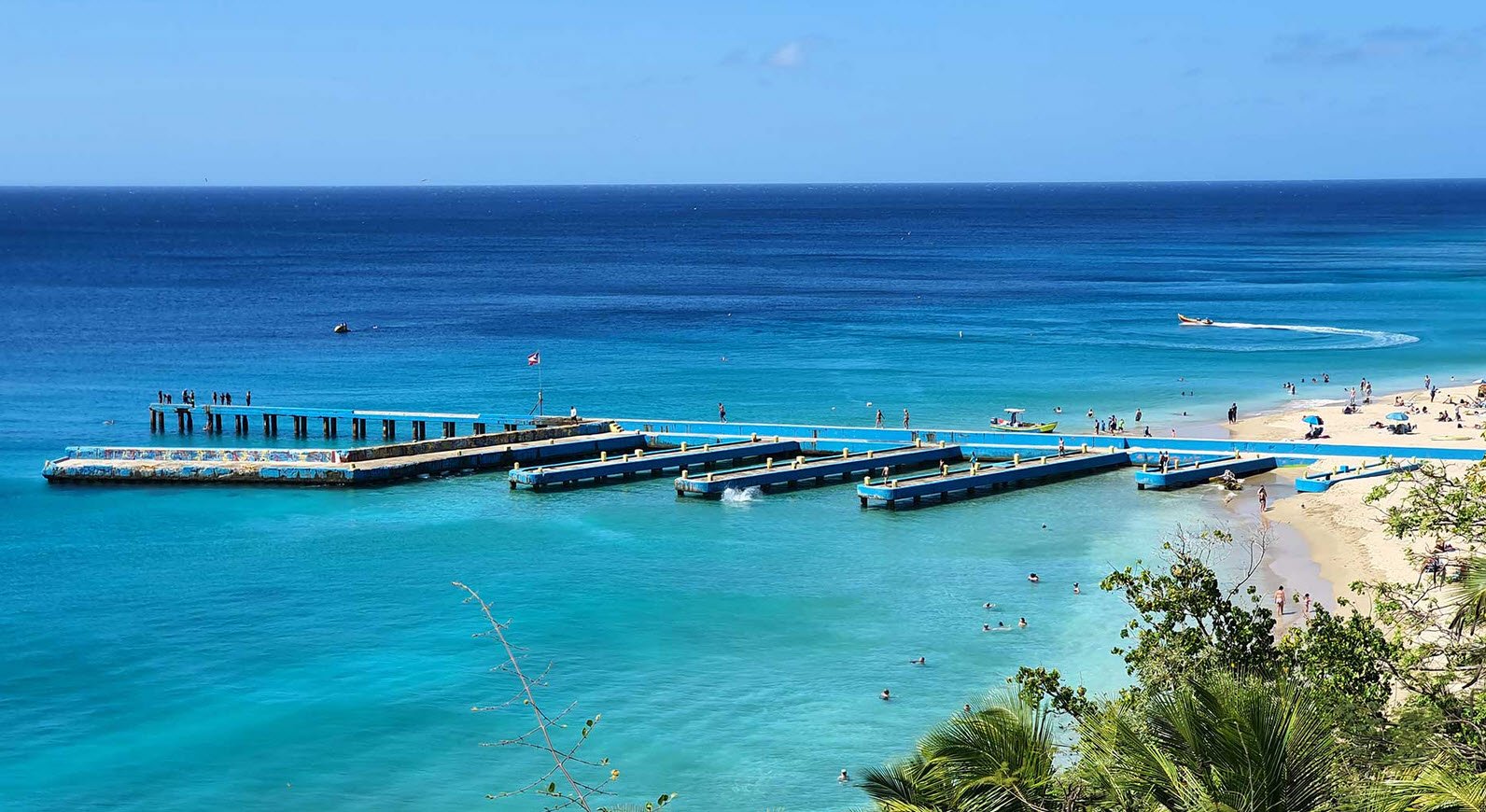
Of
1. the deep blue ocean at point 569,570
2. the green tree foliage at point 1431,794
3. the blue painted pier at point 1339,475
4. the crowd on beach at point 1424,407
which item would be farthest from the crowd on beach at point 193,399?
Answer: the green tree foliage at point 1431,794

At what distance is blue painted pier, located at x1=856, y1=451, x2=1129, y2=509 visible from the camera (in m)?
59.2

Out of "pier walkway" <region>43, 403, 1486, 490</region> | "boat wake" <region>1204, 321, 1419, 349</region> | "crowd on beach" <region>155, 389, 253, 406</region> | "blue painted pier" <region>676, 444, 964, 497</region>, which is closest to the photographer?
"blue painted pier" <region>676, 444, 964, 497</region>

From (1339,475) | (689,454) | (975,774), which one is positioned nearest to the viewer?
(975,774)

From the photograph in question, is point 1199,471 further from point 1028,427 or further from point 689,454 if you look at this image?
point 689,454

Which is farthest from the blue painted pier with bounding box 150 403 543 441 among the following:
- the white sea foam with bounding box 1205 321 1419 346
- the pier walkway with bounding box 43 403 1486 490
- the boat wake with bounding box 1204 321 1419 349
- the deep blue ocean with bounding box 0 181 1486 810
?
the white sea foam with bounding box 1205 321 1419 346

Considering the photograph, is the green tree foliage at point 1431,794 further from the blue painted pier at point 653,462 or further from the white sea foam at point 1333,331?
the white sea foam at point 1333,331

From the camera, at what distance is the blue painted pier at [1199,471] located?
2393 inches

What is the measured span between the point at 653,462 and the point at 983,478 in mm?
14360

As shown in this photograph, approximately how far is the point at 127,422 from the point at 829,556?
46023 mm

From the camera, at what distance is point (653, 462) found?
6575 cm

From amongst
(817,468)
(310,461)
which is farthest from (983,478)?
(310,461)

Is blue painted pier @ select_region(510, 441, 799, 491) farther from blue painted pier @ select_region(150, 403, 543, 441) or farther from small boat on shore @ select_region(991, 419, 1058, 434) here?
small boat on shore @ select_region(991, 419, 1058, 434)

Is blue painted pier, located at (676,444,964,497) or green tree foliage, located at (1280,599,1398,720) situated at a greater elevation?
green tree foliage, located at (1280,599,1398,720)

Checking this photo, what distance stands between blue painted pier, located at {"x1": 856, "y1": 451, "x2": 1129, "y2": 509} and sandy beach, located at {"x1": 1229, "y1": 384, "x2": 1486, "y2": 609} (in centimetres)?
907
